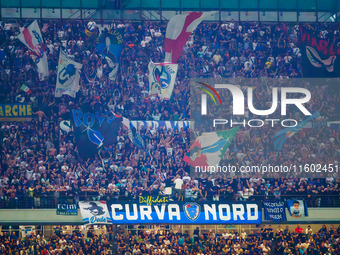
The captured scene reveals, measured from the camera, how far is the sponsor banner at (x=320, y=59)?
3734 centimetres

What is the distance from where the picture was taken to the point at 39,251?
2981 cm

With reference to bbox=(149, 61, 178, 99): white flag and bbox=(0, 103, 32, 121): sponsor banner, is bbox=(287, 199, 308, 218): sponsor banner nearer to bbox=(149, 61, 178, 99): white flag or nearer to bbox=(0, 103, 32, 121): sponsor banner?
bbox=(149, 61, 178, 99): white flag

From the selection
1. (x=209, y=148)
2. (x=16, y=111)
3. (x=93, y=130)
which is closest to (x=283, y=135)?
(x=209, y=148)

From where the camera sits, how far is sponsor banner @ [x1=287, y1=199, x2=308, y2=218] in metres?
30.5

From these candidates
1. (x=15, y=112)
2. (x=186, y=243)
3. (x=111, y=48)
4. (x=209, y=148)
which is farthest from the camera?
(x=111, y=48)

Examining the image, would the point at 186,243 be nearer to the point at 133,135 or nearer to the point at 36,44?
the point at 133,135

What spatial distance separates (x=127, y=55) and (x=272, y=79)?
28.7 ft

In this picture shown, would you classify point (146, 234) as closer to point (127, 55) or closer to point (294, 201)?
point (294, 201)

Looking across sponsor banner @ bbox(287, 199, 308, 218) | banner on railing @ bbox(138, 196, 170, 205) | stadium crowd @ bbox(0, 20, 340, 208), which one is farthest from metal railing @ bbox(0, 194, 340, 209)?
sponsor banner @ bbox(287, 199, 308, 218)

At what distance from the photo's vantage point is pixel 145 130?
3491cm

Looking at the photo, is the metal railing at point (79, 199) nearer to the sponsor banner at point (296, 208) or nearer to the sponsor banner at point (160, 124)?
the sponsor banner at point (296, 208)

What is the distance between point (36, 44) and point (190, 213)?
14081 millimetres

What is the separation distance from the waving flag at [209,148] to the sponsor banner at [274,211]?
390 cm

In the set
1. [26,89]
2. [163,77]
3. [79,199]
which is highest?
[163,77]
